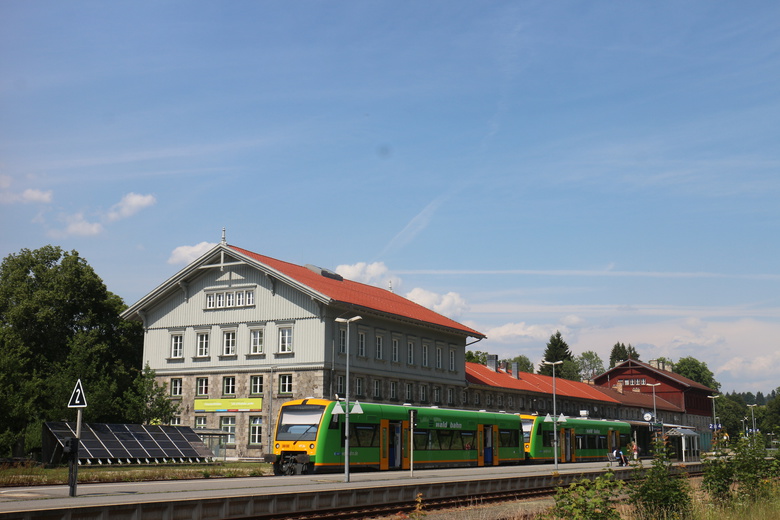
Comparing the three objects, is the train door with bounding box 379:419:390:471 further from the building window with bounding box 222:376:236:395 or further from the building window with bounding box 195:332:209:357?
the building window with bounding box 195:332:209:357

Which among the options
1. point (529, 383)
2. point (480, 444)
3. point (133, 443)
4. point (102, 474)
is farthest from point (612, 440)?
point (102, 474)

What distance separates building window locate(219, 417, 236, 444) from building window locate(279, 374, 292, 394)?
12.9 feet

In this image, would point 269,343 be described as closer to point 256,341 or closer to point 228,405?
point 256,341

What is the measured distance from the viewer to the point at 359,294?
5866cm

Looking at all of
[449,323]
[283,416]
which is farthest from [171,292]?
A: [283,416]

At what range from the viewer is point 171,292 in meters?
58.4

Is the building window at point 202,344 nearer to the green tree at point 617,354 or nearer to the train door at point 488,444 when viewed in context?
the train door at point 488,444

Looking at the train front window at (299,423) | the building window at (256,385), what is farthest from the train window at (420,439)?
the building window at (256,385)

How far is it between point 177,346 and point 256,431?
9.05m

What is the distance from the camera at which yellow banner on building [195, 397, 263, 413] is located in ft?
174

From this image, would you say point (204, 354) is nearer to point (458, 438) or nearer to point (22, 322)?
point (22, 322)

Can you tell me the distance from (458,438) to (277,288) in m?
Result: 16.7

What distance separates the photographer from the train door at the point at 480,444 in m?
45.2

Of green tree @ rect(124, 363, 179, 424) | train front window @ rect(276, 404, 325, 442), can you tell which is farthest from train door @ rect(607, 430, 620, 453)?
train front window @ rect(276, 404, 325, 442)
